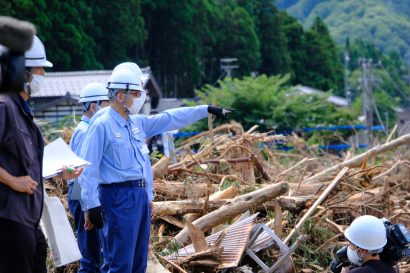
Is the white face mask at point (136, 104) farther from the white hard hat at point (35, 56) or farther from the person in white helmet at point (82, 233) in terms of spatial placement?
the white hard hat at point (35, 56)

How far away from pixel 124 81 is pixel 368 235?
2053 mm

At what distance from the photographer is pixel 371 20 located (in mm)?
155125

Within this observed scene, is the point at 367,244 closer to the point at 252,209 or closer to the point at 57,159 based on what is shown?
the point at 57,159

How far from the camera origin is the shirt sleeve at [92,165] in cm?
641

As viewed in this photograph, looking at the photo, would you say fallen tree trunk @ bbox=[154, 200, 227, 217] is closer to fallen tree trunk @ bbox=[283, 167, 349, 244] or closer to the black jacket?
fallen tree trunk @ bbox=[283, 167, 349, 244]

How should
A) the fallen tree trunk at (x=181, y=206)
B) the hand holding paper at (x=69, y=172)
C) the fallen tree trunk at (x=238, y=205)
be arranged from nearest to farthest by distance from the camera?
the hand holding paper at (x=69, y=172)
the fallen tree trunk at (x=238, y=205)
the fallen tree trunk at (x=181, y=206)

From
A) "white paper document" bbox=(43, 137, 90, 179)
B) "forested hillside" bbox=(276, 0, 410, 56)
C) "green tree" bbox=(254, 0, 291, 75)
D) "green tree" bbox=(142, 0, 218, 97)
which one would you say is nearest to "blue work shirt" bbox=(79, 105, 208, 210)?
"white paper document" bbox=(43, 137, 90, 179)

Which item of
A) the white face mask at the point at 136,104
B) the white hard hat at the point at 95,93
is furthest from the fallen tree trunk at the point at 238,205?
the white face mask at the point at 136,104

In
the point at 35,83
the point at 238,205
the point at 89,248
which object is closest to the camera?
the point at 35,83

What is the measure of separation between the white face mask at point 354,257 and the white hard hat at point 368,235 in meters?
0.08

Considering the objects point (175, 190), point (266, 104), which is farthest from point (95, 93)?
point (266, 104)

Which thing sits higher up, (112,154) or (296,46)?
(112,154)

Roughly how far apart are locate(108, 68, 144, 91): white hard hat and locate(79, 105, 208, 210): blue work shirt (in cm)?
19

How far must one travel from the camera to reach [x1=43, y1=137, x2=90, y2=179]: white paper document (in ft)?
19.0
